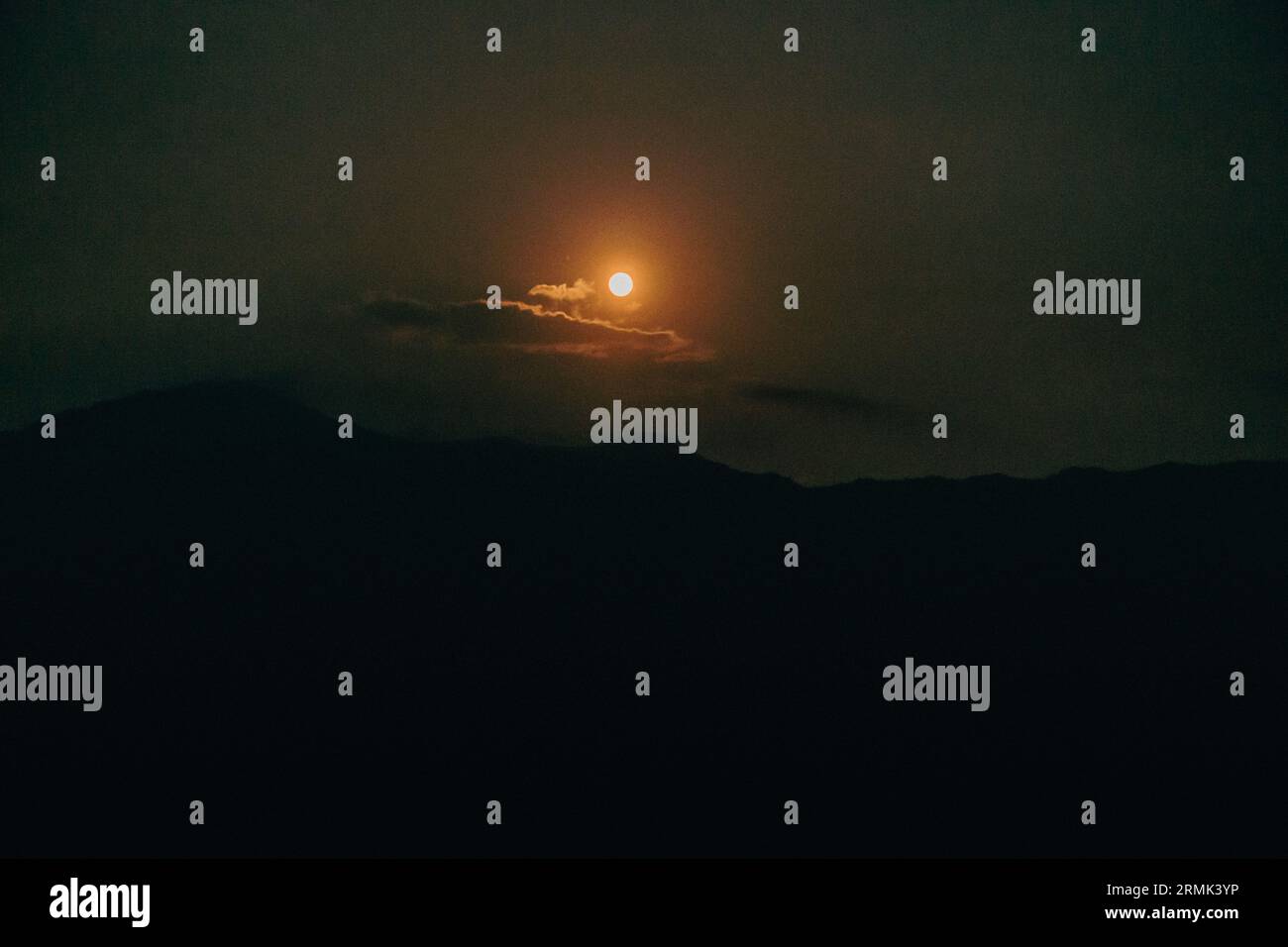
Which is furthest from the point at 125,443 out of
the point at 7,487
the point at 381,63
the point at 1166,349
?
the point at 1166,349

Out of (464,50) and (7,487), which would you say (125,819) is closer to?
(7,487)

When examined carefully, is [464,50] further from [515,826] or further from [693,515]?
[515,826]

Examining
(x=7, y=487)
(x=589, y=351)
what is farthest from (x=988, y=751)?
(x=7, y=487)

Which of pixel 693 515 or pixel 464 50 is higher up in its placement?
pixel 464 50

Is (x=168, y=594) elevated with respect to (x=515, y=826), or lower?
elevated
